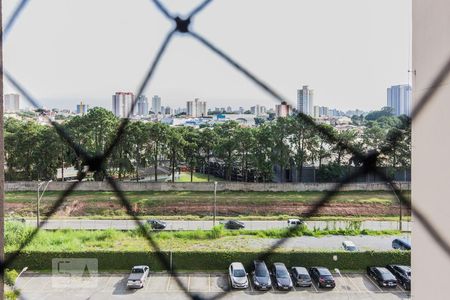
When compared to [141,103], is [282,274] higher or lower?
lower

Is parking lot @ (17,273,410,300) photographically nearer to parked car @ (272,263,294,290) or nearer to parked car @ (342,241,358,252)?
parked car @ (272,263,294,290)

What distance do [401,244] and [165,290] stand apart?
1.62 metres

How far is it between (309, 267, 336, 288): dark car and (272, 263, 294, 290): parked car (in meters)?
0.18

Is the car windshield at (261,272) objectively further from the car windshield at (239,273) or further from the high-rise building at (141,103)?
the high-rise building at (141,103)

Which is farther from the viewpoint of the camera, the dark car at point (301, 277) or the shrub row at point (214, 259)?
the shrub row at point (214, 259)

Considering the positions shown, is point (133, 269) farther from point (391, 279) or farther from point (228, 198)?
point (228, 198)

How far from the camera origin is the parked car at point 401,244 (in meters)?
3.06

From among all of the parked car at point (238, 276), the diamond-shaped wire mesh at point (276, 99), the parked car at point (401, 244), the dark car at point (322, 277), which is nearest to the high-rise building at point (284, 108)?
the diamond-shaped wire mesh at point (276, 99)

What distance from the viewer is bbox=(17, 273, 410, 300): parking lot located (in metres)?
2.62

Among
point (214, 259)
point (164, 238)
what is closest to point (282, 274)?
point (214, 259)

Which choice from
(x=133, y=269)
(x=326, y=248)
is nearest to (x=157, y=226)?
(x=133, y=269)

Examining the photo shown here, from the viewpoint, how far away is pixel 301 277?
2812mm

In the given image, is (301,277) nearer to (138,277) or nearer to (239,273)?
(239,273)

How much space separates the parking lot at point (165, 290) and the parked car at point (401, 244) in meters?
0.34
